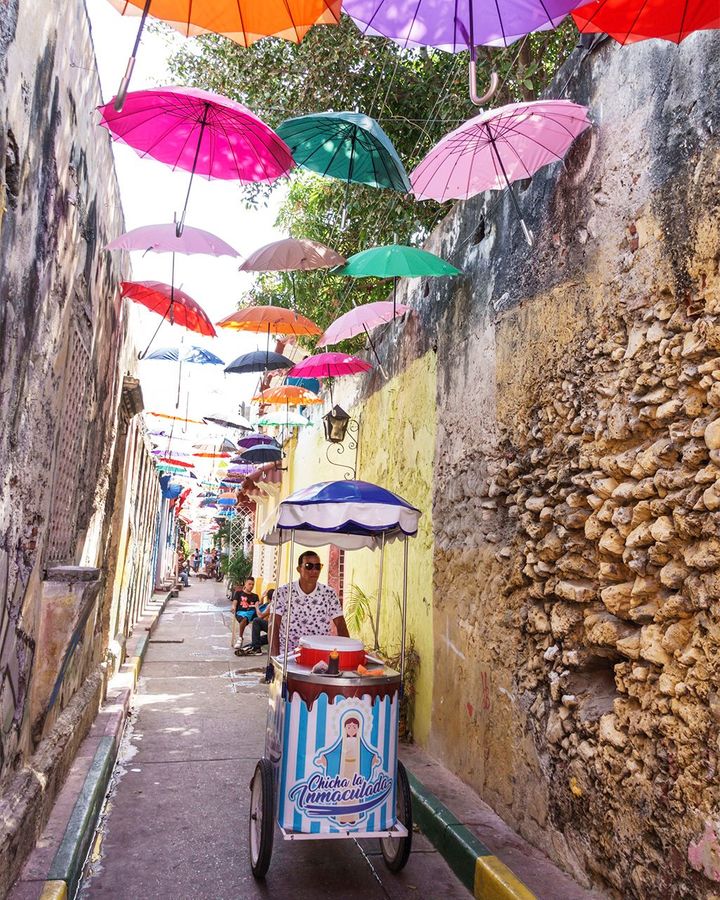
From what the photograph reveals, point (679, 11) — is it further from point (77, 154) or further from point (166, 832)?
point (166, 832)

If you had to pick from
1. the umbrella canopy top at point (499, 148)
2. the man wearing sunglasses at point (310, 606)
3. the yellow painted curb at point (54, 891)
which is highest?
the umbrella canopy top at point (499, 148)

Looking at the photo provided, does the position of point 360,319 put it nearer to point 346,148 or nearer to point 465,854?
point 346,148

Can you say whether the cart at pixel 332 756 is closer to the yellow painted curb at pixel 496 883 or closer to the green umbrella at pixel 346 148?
the yellow painted curb at pixel 496 883

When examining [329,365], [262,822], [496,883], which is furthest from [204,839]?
[329,365]

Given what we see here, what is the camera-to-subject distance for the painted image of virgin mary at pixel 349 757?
4367 mm

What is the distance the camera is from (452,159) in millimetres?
4969

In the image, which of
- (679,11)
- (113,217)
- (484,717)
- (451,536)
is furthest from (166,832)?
(679,11)

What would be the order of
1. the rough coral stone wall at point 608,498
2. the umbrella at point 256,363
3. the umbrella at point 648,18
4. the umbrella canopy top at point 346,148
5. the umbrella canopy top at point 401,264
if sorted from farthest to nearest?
the umbrella at point 256,363, the umbrella canopy top at point 401,264, the umbrella canopy top at point 346,148, the rough coral stone wall at point 608,498, the umbrella at point 648,18

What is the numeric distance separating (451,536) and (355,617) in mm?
3933

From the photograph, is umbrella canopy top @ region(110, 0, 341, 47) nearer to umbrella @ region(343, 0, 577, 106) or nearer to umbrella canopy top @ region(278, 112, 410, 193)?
umbrella @ region(343, 0, 577, 106)

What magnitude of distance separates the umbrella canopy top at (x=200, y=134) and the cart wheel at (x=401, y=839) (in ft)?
13.8

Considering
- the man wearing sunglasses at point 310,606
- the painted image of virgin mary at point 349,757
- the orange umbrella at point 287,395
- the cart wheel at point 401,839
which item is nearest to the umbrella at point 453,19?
the painted image of virgin mary at point 349,757

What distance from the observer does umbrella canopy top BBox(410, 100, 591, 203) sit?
4.36 m

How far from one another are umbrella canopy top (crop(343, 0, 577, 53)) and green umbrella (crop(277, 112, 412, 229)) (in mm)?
1199
